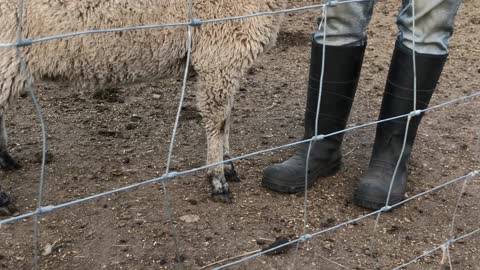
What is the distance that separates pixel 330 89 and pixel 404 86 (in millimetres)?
340

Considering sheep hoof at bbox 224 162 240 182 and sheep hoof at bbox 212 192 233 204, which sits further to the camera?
sheep hoof at bbox 224 162 240 182

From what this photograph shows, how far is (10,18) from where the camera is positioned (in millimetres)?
2320

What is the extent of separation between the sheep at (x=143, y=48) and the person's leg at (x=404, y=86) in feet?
1.93

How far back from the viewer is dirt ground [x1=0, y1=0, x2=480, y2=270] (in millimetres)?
2467

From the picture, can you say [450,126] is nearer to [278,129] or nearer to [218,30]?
[278,129]

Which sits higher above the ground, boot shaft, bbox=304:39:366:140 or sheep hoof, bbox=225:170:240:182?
boot shaft, bbox=304:39:366:140

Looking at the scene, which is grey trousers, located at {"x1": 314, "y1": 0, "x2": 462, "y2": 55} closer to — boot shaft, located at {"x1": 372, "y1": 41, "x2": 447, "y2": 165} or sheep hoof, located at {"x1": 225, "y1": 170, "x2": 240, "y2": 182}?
boot shaft, located at {"x1": 372, "y1": 41, "x2": 447, "y2": 165}

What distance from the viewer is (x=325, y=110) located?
291 centimetres

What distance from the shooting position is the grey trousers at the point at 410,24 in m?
2.53

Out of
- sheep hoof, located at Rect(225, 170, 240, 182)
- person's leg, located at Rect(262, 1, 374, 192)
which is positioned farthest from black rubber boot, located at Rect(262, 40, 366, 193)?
sheep hoof, located at Rect(225, 170, 240, 182)

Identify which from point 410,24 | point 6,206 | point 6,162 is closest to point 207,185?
point 6,206

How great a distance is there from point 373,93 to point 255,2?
5.79 ft

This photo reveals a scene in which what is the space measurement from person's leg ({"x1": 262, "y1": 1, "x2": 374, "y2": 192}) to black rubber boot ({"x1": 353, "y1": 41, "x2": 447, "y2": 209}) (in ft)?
0.62

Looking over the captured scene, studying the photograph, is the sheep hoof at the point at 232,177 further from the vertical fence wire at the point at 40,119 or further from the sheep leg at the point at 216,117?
the vertical fence wire at the point at 40,119
